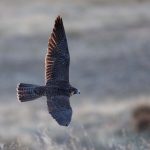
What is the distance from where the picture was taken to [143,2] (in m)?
30.6

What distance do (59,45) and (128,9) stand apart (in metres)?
18.4

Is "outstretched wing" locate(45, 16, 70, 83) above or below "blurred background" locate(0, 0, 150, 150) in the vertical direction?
above

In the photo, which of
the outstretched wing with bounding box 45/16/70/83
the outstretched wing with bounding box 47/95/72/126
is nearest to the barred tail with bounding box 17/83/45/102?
the outstretched wing with bounding box 47/95/72/126

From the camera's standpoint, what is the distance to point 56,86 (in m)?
11.3

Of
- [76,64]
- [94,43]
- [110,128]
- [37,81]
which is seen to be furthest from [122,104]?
[94,43]

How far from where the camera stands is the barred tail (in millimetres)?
11062

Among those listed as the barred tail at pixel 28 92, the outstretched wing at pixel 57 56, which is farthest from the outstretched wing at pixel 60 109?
the outstretched wing at pixel 57 56

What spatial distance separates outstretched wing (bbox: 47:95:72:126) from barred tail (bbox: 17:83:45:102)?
0.39 ft

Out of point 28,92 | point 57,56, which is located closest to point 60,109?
point 28,92

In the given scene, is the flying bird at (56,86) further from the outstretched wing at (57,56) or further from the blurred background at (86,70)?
the blurred background at (86,70)

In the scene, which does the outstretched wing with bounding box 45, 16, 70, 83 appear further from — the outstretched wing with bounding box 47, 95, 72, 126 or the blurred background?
the blurred background

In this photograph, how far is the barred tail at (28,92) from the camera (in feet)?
36.3

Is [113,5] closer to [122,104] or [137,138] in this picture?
[122,104]

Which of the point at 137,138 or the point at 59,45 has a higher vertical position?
the point at 59,45
